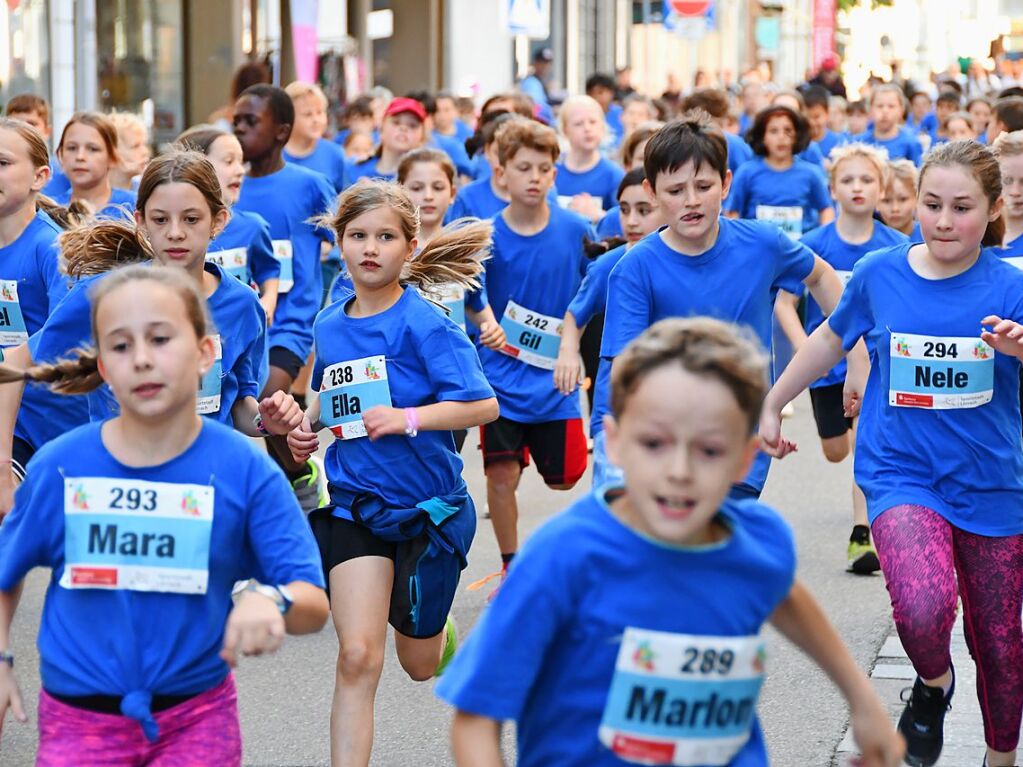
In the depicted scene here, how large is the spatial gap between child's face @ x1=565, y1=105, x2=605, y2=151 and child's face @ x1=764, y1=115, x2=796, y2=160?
49.5 inches

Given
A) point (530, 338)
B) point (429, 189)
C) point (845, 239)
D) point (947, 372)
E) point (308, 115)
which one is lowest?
point (530, 338)

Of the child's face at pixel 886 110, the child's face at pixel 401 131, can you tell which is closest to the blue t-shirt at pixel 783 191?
→ the child's face at pixel 401 131

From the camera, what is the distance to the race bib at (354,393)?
5.09 metres

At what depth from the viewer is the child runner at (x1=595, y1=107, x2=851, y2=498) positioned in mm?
5598

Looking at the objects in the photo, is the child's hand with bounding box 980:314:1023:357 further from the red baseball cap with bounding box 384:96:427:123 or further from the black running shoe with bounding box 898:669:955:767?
the red baseball cap with bounding box 384:96:427:123

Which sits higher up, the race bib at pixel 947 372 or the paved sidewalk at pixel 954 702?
Answer: the race bib at pixel 947 372

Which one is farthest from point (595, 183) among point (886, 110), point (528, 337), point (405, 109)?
point (886, 110)

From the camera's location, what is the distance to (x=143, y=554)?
3.47m

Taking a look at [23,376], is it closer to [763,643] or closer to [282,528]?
[282,528]

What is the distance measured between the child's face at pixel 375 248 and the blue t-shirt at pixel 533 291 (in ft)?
7.45

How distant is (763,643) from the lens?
300cm

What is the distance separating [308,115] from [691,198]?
256 inches

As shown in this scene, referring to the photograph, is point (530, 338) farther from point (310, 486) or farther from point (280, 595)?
point (280, 595)

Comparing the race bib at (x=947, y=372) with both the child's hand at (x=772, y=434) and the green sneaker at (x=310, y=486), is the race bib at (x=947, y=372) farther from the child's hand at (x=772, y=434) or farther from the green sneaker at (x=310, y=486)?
the green sneaker at (x=310, y=486)
